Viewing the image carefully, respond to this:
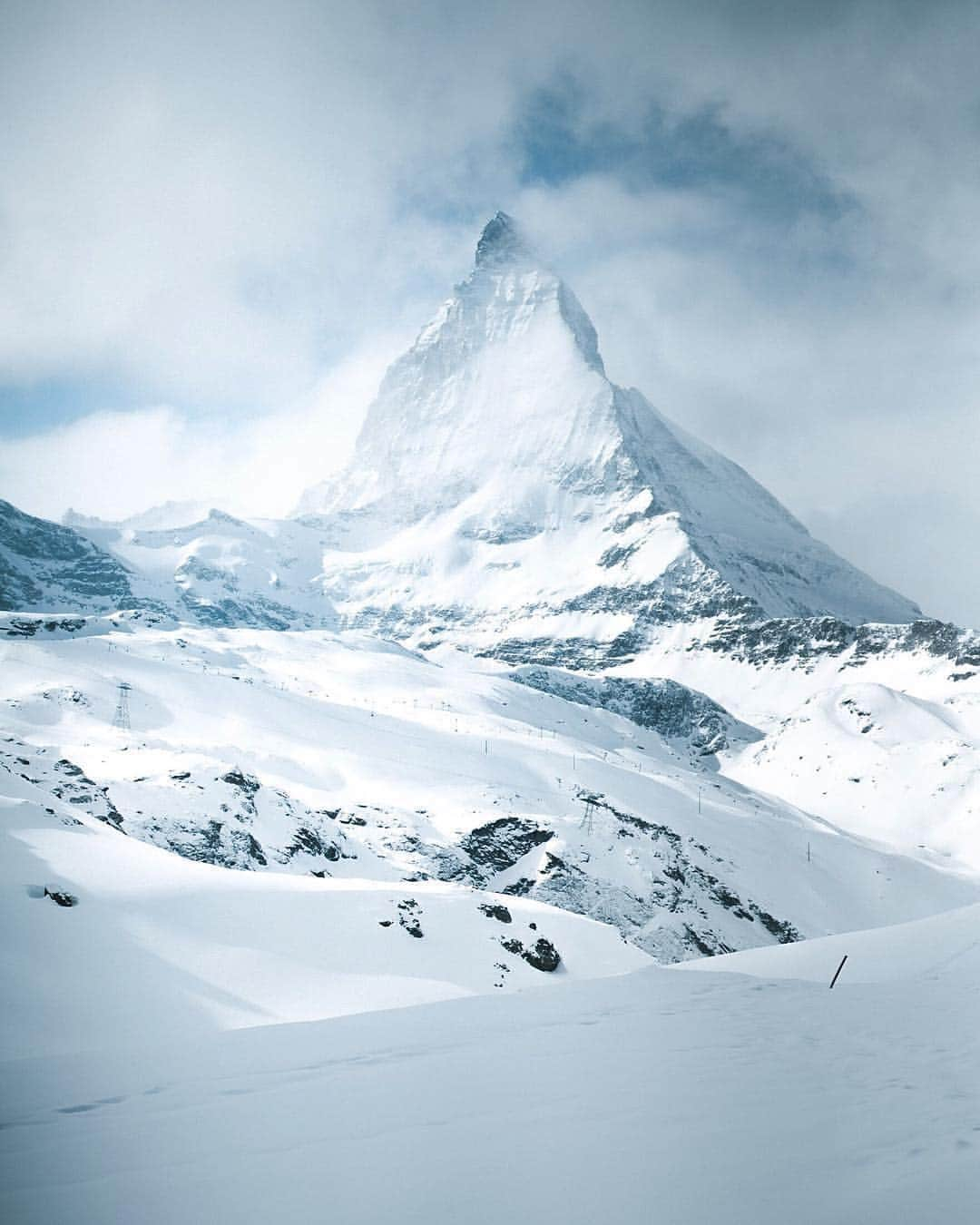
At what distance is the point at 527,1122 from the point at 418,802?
2586 inches

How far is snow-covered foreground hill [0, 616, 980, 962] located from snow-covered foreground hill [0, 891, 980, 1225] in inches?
813

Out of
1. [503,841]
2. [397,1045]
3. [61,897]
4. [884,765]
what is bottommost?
[503,841]

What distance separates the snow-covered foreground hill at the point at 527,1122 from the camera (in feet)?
19.5

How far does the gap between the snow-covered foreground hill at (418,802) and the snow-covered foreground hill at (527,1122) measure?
20639mm

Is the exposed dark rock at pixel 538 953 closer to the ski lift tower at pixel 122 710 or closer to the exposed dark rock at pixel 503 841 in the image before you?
the exposed dark rock at pixel 503 841

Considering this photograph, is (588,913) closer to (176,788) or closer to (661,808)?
(661,808)

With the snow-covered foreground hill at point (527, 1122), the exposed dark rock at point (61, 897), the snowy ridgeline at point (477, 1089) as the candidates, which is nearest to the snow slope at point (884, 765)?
the snowy ridgeline at point (477, 1089)

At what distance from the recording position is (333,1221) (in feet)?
18.9

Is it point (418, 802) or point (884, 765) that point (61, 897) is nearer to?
point (418, 802)

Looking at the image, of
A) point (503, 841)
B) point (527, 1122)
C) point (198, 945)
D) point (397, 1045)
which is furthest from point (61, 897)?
point (503, 841)

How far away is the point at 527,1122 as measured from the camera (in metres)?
7.72

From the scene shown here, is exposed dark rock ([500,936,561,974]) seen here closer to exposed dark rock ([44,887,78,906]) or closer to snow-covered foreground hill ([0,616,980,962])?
snow-covered foreground hill ([0,616,980,962])

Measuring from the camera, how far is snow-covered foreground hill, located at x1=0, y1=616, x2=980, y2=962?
49.1 meters

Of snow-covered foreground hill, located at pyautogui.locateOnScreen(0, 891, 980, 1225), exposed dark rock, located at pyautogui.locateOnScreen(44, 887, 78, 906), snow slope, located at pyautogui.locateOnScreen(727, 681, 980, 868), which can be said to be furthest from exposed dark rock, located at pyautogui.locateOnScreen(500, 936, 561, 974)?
snow slope, located at pyautogui.locateOnScreen(727, 681, 980, 868)
